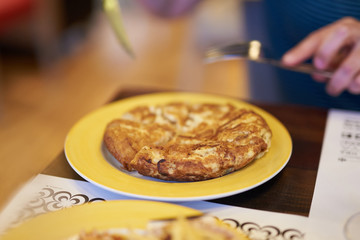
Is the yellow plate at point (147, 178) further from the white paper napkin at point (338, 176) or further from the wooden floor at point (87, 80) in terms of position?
the wooden floor at point (87, 80)

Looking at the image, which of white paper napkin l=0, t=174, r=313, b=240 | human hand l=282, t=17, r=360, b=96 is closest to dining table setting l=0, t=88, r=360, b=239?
white paper napkin l=0, t=174, r=313, b=240

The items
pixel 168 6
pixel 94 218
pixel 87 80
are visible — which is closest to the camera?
pixel 94 218

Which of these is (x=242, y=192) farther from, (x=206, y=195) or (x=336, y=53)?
(x=336, y=53)

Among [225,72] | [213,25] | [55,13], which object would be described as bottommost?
[225,72]

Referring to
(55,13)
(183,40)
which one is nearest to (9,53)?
(55,13)

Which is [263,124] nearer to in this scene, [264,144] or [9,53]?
[264,144]

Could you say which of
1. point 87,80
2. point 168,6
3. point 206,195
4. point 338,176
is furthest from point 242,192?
point 87,80

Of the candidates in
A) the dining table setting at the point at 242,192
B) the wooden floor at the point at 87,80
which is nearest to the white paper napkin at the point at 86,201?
the dining table setting at the point at 242,192
